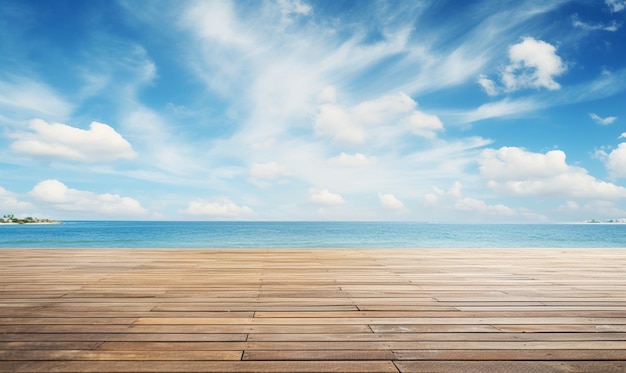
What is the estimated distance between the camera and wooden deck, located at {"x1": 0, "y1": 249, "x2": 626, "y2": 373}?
1.87m

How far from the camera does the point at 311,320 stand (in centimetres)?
254

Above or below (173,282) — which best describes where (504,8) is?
above

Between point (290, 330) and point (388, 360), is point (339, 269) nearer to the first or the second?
point (290, 330)

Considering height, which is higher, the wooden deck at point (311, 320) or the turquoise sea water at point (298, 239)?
the wooden deck at point (311, 320)

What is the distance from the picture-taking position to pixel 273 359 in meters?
1.87

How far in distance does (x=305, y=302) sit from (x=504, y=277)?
2.78 m

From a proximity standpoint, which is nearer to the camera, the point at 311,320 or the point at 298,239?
the point at 311,320

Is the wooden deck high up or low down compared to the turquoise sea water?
up

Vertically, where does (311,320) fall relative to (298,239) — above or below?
above

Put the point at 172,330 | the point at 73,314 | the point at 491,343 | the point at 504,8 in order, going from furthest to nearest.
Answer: the point at 504,8 < the point at 73,314 < the point at 172,330 < the point at 491,343

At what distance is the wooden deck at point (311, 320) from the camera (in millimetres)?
1866

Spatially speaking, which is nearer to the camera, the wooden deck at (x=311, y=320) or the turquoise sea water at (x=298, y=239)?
the wooden deck at (x=311, y=320)

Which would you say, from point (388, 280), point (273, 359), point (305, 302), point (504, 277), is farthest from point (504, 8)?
point (273, 359)

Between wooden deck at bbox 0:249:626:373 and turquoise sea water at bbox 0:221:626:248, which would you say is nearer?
wooden deck at bbox 0:249:626:373
